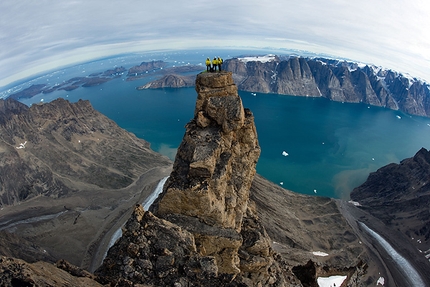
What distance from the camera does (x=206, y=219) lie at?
1980 centimetres

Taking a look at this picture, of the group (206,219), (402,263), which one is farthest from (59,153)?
(402,263)

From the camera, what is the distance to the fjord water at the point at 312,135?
93375 millimetres

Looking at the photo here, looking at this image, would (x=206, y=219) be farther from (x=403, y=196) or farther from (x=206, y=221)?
(x=403, y=196)

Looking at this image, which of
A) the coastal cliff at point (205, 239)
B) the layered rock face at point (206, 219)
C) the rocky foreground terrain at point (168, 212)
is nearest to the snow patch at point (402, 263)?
the rocky foreground terrain at point (168, 212)

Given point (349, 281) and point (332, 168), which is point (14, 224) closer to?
point (349, 281)

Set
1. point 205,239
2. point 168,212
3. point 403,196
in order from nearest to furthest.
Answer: point 205,239 < point 168,212 < point 403,196

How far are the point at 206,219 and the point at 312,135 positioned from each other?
12448 cm

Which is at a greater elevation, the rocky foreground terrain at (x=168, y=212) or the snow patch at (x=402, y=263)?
the rocky foreground terrain at (x=168, y=212)

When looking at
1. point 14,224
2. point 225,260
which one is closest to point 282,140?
point 14,224

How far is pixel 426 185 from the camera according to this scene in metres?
72.2

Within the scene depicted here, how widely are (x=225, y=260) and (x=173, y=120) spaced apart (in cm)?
14050

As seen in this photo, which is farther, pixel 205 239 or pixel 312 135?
pixel 312 135

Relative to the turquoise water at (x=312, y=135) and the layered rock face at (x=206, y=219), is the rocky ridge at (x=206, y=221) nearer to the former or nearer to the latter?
the layered rock face at (x=206, y=219)

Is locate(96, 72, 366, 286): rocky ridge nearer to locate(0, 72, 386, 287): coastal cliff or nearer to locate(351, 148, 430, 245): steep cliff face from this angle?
locate(0, 72, 386, 287): coastal cliff
